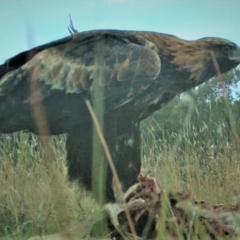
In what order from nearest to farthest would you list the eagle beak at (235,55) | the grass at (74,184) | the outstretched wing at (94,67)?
the outstretched wing at (94,67)
the grass at (74,184)
the eagle beak at (235,55)

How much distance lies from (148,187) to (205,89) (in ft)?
3.59

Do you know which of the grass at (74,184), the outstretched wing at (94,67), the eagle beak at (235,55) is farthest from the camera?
the eagle beak at (235,55)

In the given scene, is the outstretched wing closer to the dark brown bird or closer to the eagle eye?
the dark brown bird

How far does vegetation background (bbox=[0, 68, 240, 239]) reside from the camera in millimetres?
2727

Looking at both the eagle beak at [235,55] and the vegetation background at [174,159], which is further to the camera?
the eagle beak at [235,55]

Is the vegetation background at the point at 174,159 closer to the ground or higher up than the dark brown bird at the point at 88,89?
closer to the ground

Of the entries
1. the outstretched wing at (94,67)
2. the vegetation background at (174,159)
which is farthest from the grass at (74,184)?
the outstretched wing at (94,67)

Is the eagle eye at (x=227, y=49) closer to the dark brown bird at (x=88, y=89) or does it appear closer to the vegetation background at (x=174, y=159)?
the vegetation background at (x=174, y=159)

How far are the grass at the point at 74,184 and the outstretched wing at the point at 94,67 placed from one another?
272 millimetres

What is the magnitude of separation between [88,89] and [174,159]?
0.57 m

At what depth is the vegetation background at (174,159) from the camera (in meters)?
2.73

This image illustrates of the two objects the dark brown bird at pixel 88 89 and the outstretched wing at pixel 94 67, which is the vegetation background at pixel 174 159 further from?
the outstretched wing at pixel 94 67

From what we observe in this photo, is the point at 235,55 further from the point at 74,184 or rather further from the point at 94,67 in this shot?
the point at 74,184

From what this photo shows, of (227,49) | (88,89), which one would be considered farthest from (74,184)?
(227,49)
